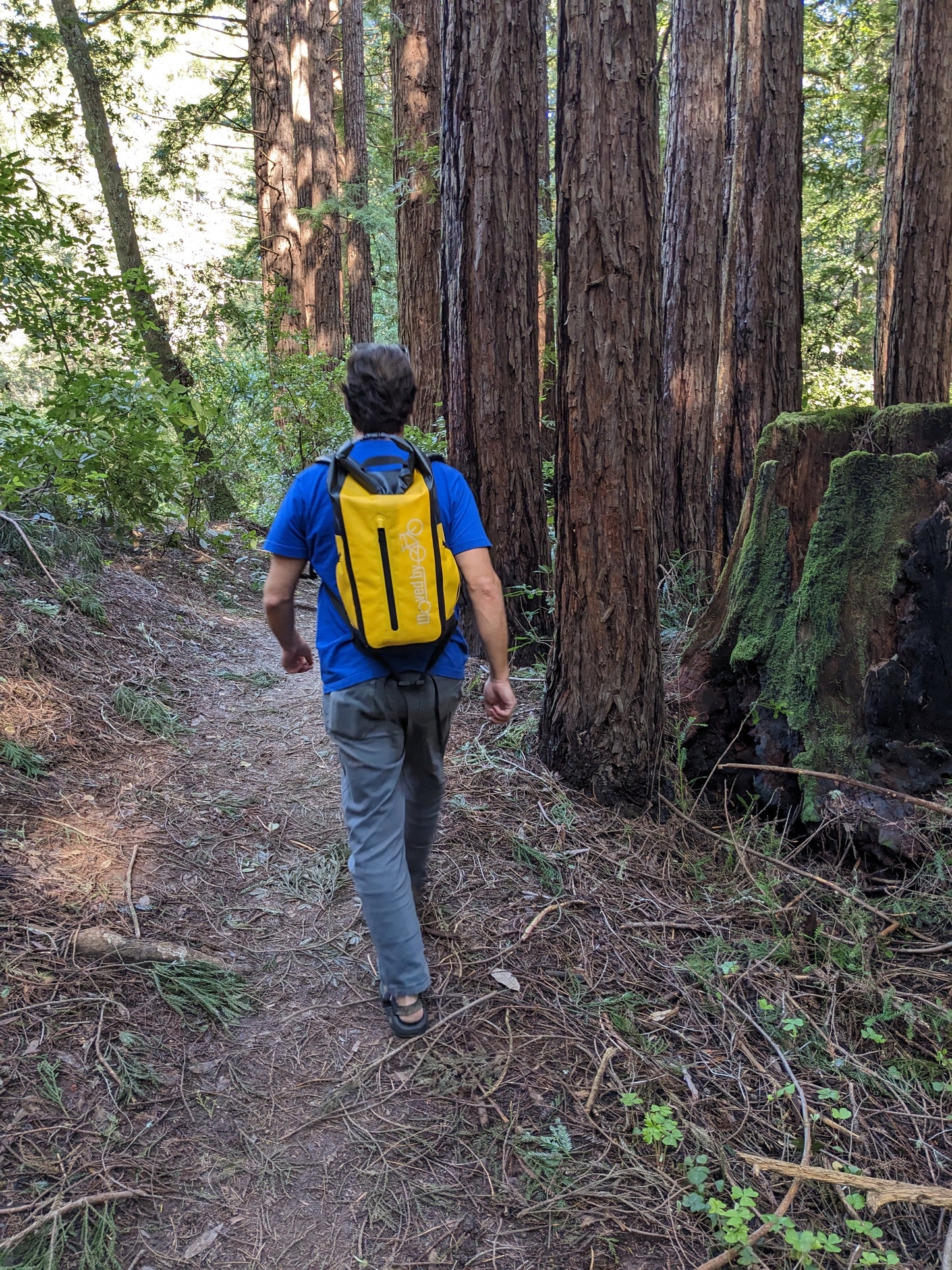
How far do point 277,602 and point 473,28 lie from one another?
399 centimetres

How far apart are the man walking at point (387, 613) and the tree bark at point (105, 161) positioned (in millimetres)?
7739

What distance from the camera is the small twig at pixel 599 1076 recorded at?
7.62 feet

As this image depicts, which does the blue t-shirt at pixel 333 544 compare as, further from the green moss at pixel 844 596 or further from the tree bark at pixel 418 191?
the tree bark at pixel 418 191

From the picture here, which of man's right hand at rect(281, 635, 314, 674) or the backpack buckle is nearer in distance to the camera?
the backpack buckle

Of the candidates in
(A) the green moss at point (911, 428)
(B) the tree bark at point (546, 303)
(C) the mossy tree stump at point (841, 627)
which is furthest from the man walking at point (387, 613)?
(B) the tree bark at point (546, 303)

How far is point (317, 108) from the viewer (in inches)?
504

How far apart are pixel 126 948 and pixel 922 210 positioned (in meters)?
8.03

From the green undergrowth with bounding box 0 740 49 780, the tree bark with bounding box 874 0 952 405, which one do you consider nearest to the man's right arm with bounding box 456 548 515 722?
the green undergrowth with bounding box 0 740 49 780

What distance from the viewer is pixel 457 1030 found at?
2.59 m

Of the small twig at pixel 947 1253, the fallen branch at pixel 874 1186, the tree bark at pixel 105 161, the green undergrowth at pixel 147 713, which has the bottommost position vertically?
the small twig at pixel 947 1253

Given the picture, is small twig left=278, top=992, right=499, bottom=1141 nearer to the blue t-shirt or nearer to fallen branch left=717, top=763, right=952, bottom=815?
the blue t-shirt

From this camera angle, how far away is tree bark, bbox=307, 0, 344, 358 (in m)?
10.8

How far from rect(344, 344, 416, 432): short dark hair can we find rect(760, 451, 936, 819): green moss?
7.74 feet

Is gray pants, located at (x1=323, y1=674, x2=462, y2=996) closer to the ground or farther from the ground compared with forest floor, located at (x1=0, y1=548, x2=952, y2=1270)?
farther from the ground
